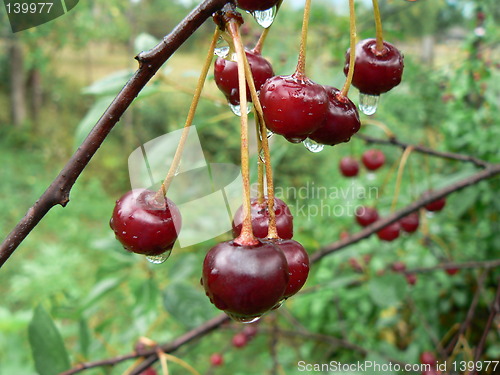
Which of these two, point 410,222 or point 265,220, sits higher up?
point 265,220

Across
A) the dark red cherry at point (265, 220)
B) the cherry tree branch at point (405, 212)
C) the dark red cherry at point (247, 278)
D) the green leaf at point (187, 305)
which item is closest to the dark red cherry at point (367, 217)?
the cherry tree branch at point (405, 212)

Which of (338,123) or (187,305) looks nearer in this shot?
(338,123)

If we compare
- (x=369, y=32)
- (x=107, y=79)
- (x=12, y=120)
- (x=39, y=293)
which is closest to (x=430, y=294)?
(x=369, y=32)

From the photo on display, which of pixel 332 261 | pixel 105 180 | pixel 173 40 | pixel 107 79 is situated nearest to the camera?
pixel 173 40

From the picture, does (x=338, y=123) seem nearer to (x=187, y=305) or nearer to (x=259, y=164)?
(x=259, y=164)

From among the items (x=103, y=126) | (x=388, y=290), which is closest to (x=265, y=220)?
(x=103, y=126)

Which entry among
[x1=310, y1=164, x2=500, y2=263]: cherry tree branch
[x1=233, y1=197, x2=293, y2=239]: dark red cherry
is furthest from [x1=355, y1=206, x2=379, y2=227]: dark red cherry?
[x1=233, y1=197, x2=293, y2=239]: dark red cherry

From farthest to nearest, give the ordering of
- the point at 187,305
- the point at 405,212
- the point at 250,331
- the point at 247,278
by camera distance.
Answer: the point at 250,331, the point at 187,305, the point at 405,212, the point at 247,278

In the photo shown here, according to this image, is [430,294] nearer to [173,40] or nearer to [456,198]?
[456,198]
